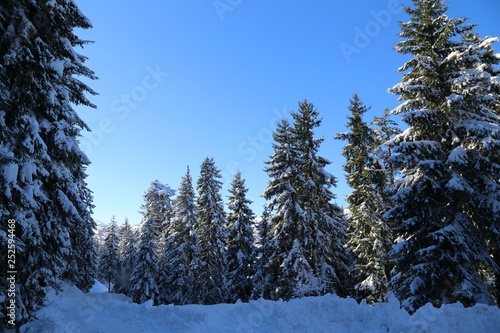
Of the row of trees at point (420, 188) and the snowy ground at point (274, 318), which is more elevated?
the row of trees at point (420, 188)

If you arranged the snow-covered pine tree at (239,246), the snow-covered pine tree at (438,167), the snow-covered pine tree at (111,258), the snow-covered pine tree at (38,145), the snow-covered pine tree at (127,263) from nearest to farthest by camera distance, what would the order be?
the snow-covered pine tree at (38,145) < the snow-covered pine tree at (438,167) < the snow-covered pine tree at (239,246) < the snow-covered pine tree at (127,263) < the snow-covered pine tree at (111,258)

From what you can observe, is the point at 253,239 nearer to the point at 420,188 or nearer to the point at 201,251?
the point at 201,251

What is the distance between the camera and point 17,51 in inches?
361

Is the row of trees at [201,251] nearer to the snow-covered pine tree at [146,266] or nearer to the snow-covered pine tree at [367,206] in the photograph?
the snow-covered pine tree at [146,266]

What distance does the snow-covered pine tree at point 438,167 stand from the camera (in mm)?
12758

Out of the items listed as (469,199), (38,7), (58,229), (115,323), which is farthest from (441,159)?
→ (38,7)

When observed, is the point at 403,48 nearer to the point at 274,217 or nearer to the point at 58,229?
the point at 274,217

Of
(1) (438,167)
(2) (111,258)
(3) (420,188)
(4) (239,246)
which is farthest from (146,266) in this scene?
(1) (438,167)

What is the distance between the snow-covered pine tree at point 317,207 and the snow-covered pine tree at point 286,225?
518 mm

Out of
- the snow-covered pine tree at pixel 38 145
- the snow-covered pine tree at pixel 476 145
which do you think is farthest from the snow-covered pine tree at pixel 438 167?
the snow-covered pine tree at pixel 38 145

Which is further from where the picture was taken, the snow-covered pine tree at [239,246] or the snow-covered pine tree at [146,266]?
the snow-covered pine tree at [146,266]

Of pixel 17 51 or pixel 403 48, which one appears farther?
pixel 403 48

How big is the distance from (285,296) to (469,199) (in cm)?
1327

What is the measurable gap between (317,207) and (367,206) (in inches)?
133
